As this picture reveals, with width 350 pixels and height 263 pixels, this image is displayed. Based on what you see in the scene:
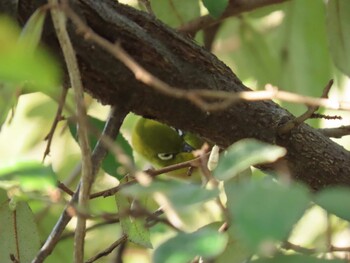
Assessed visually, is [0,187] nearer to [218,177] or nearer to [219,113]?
[219,113]

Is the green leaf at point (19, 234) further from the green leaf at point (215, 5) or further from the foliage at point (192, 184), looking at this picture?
the green leaf at point (215, 5)

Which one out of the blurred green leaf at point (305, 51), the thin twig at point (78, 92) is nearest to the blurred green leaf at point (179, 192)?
the thin twig at point (78, 92)

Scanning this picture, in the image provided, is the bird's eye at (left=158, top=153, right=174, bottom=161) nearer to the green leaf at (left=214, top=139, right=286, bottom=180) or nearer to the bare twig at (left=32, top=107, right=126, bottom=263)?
the bare twig at (left=32, top=107, right=126, bottom=263)

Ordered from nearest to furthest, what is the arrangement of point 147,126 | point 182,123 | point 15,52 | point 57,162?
1. point 15,52
2. point 182,123
3. point 147,126
4. point 57,162

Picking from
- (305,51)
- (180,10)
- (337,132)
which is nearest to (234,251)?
(337,132)

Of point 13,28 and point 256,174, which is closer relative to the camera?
point 13,28

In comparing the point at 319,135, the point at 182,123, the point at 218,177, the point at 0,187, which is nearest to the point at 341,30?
the point at 319,135
